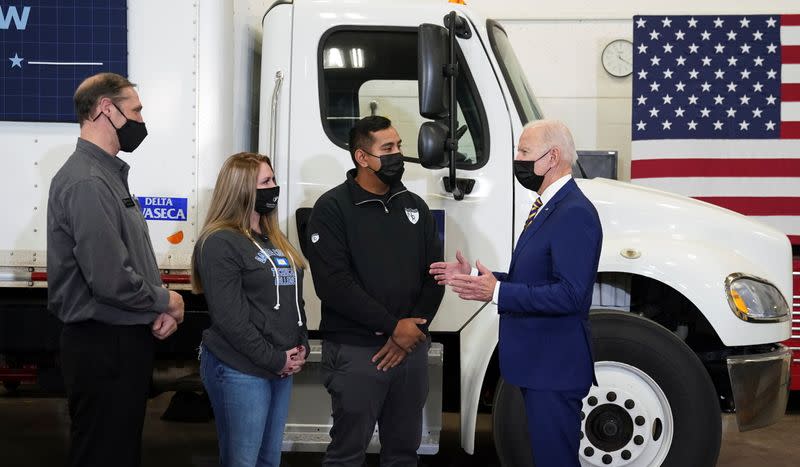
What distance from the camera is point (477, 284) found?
3240 millimetres

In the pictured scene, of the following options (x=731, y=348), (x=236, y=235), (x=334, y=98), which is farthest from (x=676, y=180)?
(x=236, y=235)

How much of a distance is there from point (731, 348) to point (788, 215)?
3740 mm

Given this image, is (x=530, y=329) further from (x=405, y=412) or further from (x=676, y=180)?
(x=676, y=180)

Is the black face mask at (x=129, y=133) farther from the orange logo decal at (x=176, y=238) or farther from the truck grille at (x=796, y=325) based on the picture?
the truck grille at (x=796, y=325)

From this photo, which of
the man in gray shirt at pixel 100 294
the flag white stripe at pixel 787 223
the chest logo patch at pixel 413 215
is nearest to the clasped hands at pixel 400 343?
the chest logo patch at pixel 413 215

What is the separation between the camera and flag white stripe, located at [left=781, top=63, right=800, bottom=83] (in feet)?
26.4

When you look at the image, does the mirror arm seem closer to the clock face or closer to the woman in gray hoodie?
the woman in gray hoodie

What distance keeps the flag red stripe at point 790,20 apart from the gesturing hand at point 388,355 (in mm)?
5834

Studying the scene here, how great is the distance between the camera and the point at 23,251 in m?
4.45

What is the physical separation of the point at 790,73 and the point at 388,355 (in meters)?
5.74

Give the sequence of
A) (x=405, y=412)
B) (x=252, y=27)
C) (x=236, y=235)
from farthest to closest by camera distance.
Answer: (x=252, y=27) < (x=405, y=412) < (x=236, y=235)

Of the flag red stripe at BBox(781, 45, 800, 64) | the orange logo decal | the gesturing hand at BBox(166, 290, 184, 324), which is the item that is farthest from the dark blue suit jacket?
the flag red stripe at BBox(781, 45, 800, 64)

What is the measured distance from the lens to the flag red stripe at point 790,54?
805 centimetres

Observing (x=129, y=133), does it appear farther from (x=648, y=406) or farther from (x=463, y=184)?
(x=648, y=406)
